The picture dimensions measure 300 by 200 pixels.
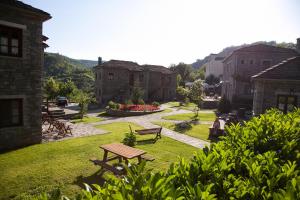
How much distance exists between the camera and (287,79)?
17.8 m

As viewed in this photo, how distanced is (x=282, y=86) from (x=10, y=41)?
20340 millimetres

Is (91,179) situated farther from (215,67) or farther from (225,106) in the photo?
(215,67)

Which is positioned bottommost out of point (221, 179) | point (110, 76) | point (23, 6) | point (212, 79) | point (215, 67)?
point (221, 179)

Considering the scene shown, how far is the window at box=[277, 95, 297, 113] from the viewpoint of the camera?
18.3 m

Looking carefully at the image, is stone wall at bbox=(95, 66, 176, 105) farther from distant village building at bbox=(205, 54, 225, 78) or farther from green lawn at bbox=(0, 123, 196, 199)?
green lawn at bbox=(0, 123, 196, 199)

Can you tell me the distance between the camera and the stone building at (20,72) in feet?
36.3

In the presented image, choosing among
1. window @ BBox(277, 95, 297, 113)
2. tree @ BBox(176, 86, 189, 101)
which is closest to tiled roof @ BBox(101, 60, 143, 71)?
tree @ BBox(176, 86, 189, 101)

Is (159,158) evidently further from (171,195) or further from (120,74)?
(120,74)

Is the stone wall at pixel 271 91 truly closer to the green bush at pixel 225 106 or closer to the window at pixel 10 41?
the green bush at pixel 225 106

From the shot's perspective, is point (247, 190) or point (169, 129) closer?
point (247, 190)

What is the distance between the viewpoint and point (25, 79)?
39.0 ft

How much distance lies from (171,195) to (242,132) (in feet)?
12.4

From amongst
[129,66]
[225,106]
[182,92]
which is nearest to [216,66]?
[182,92]

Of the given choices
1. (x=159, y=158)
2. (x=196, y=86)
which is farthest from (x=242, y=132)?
(x=196, y=86)
